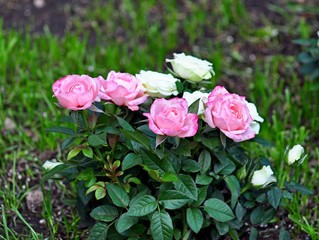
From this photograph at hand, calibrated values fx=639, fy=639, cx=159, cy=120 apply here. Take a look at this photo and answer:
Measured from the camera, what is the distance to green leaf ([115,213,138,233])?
2092 mm

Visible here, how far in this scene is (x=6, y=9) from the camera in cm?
416

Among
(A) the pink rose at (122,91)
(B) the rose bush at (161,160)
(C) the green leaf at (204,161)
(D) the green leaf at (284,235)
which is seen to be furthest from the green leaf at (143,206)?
(D) the green leaf at (284,235)

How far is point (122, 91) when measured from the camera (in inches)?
85.7

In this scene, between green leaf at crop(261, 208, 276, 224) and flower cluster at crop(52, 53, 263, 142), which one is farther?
green leaf at crop(261, 208, 276, 224)

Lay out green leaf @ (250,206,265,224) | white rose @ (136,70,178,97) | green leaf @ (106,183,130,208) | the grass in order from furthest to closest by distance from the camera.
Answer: the grass < green leaf @ (250,206,265,224) < white rose @ (136,70,178,97) < green leaf @ (106,183,130,208)

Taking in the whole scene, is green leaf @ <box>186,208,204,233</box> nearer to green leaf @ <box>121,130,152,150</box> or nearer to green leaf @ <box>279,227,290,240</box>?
green leaf @ <box>121,130,152,150</box>

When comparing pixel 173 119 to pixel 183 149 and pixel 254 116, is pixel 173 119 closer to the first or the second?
pixel 183 149

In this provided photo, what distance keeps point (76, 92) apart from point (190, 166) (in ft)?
1.52

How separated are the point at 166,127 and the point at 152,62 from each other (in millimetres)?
1580

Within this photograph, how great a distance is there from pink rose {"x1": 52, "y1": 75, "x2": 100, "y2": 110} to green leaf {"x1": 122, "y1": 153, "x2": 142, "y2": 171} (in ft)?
0.73

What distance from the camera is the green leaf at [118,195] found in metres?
2.13

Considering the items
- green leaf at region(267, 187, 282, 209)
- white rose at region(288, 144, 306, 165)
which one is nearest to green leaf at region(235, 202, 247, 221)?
A: green leaf at region(267, 187, 282, 209)

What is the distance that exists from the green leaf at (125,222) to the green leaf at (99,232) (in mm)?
62

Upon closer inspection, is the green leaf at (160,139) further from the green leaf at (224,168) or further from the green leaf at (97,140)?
the green leaf at (224,168)
